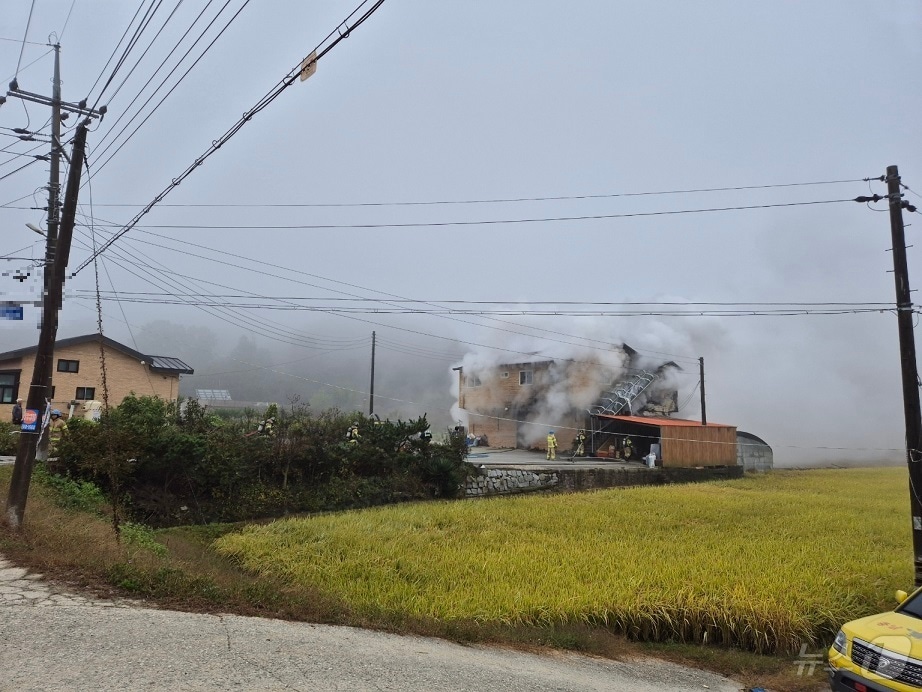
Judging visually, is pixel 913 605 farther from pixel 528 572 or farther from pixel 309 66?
pixel 309 66

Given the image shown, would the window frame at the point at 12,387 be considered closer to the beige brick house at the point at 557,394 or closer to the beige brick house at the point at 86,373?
the beige brick house at the point at 86,373

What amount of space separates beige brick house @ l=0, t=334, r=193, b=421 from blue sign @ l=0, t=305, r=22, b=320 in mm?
11090

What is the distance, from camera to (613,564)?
37.9ft

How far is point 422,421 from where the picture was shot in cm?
2352

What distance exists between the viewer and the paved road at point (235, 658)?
5082mm

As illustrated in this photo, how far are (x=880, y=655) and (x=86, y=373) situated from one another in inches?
1284

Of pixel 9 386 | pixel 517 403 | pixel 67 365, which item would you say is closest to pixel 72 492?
pixel 67 365

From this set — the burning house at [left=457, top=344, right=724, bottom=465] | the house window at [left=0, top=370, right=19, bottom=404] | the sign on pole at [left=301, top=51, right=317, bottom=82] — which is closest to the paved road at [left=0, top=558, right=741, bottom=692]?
the sign on pole at [left=301, top=51, right=317, bottom=82]

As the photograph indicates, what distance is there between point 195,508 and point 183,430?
2.50 metres

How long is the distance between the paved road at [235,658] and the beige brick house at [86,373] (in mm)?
22841

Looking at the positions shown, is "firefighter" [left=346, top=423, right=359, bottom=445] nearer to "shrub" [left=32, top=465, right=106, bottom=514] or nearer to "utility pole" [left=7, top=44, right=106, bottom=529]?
"shrub" [left=32, top=465, right=106, bottom=514]

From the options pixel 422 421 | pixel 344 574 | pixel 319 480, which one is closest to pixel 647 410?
pixel 422 421

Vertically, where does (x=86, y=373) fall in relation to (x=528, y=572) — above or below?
above

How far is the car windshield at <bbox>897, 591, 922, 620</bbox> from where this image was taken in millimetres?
6641
